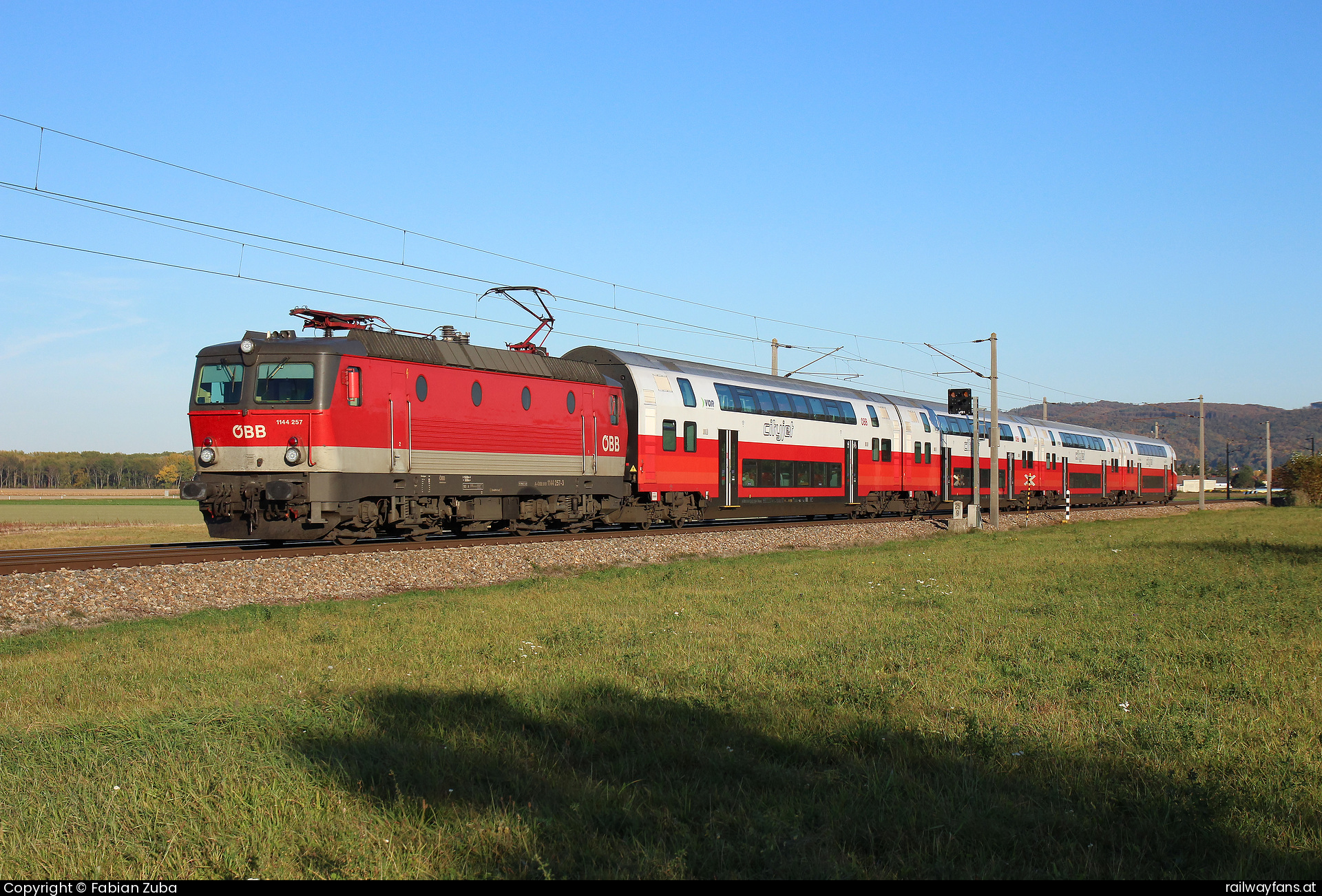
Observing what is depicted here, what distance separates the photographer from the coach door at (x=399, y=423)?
66.9 ft

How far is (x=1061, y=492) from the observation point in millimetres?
56406

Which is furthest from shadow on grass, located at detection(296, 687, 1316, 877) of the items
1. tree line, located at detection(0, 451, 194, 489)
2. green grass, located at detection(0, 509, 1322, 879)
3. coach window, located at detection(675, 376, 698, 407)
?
tree line, located at detection(0, 451, 194, 489)

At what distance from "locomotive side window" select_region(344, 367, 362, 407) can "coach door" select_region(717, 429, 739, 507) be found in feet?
44.4

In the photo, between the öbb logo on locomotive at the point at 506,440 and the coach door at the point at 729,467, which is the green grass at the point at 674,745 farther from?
the coach door at the point at 729,467

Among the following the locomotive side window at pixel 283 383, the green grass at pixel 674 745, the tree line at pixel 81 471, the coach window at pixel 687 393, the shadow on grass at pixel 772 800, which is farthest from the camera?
the tree line at pixel 81 471

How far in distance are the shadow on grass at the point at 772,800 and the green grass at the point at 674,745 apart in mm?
20

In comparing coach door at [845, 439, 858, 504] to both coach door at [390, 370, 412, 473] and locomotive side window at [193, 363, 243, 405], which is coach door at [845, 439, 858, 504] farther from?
locomotive side window at [193, 363, 243, 405]

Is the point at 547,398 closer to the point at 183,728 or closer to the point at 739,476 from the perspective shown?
the point at 739,476

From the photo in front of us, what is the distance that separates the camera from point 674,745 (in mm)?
6168

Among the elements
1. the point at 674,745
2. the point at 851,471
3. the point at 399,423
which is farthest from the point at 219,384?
the point at 851,471

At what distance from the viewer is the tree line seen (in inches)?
6181

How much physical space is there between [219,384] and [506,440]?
6.66 meters

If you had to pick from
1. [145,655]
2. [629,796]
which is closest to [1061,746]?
[629,796]

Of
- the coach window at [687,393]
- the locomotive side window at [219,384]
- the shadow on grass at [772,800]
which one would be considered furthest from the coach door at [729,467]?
the shadow on grass at [772,800]
